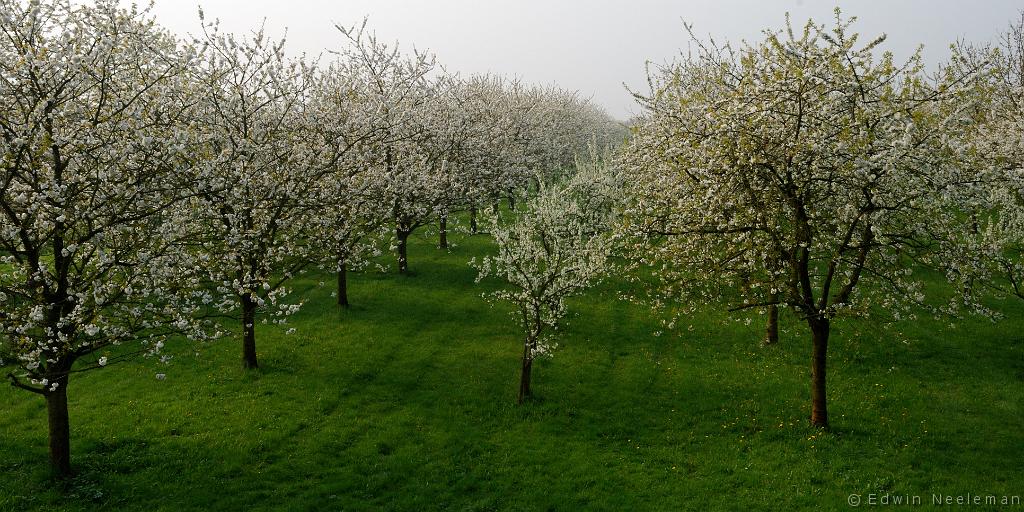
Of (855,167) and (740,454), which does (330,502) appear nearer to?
(740,454)

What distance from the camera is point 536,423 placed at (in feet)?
62.6

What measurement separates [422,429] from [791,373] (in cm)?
1324

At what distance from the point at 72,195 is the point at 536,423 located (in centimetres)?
1353

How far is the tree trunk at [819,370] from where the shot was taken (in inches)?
685

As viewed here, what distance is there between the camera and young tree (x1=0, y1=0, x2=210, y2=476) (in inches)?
485

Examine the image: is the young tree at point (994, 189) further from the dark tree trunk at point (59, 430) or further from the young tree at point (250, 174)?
the dark tree trunk at point (59, 430)

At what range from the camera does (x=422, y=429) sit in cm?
1862

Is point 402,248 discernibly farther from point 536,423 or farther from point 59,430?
point 59,430

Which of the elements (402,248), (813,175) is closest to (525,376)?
(813,175)

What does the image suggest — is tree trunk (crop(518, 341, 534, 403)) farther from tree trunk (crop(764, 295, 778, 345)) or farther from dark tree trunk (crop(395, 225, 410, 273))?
Answer: dark tree trunk (crop(395, 225, 410, 273))

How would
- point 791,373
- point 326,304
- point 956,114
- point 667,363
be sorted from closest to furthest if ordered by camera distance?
point 956,114
point 791,373
point 667,363
point 326,304

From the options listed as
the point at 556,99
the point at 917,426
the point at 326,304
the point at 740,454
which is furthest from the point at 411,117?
the point at 556,99

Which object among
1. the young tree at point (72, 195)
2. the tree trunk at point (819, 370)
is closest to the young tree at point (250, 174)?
the young tree at point (72, 195)

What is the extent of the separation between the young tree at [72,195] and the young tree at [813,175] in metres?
12.9
